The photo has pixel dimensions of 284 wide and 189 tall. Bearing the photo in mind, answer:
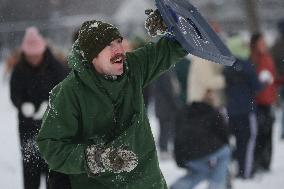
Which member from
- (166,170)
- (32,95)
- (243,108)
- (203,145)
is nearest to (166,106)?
(166,170)

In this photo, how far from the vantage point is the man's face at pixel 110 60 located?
3064 mm

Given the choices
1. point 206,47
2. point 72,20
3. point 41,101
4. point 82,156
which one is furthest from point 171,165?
point 72,20

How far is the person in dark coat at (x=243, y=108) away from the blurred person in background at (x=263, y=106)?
0.30 meters

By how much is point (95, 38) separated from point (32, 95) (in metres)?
2.56

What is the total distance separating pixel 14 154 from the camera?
8.81 metres

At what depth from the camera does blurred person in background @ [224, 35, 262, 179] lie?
698 centimetres

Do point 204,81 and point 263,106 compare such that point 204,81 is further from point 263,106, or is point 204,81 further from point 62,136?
point 62,136

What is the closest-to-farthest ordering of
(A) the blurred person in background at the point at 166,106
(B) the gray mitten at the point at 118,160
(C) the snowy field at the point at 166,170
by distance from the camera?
(B) the gray mitten at the point at 118,160
(C) the snowy field at the point at 166,170
(A) the blurred person in background at the point at 166,106

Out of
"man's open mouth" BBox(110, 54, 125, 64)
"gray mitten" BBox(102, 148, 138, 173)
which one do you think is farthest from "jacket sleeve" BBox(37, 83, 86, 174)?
"man's open mouth" BBox(110, 54, 125, 64)

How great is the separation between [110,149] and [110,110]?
268mm

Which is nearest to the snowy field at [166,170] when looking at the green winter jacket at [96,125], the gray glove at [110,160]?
the green winter jacket at [96,125]

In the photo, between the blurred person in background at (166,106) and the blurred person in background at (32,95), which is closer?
the blurred person in background at (32,95)

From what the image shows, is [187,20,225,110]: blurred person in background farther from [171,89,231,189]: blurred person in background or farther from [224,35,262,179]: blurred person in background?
[224,35,262,179]: blurred person in background

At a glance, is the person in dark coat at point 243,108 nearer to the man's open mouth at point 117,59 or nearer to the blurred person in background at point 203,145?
the blurred person in background at point 203,145
